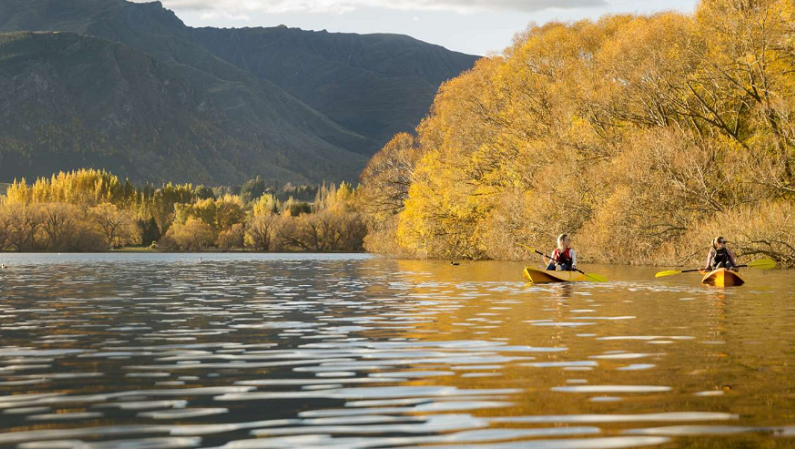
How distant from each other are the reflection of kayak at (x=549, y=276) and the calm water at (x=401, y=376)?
31.3ft

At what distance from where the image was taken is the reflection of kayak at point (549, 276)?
35375mm

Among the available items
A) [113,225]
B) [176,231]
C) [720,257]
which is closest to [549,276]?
[720,257]

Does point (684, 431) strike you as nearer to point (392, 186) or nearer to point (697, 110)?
point (697, 110)

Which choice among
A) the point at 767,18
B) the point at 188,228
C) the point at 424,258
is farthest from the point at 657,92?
the point at 188,228

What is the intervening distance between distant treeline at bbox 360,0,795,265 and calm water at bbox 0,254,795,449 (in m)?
27.2

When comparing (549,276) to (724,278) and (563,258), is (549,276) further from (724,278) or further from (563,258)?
(724,278)

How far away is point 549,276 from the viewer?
35938 mm

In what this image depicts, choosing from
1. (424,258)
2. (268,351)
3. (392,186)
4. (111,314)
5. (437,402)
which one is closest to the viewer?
(437,402)

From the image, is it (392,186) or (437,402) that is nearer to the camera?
(437,402)

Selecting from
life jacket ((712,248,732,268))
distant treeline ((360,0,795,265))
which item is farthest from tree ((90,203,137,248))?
life jacket ((712,248,732,268))

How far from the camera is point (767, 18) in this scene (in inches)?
2007

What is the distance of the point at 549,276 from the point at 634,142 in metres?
21.2

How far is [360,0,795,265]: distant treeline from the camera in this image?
5075 cm

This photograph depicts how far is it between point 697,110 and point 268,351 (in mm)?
45993
